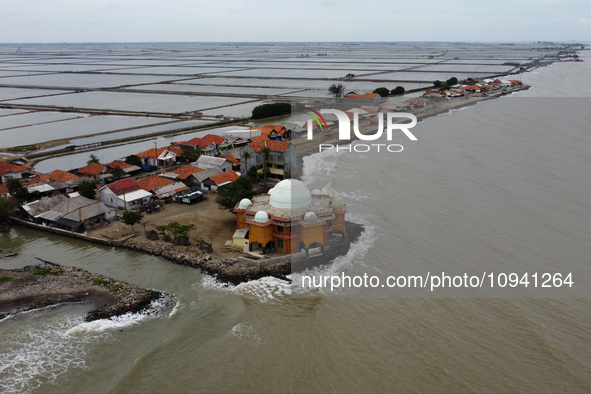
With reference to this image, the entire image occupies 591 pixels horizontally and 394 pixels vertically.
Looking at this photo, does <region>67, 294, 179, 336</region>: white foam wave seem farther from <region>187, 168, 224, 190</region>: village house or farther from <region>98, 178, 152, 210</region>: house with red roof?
<region>187, 168, 224, 190</region>: village house

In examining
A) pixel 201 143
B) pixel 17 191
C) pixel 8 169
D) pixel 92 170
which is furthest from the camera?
pixel 201 143

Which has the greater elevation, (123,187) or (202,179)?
(123,187)

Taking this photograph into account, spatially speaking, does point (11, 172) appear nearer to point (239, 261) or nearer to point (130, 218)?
point (130, 218)

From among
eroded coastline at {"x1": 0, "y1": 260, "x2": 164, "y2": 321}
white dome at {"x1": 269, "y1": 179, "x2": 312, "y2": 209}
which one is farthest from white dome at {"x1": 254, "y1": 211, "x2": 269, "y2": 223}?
eroded coastline at {"x1": 0, "y1": 260, "x2": 164, "y2": 321}

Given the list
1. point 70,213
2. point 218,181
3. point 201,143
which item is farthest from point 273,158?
point 70,213

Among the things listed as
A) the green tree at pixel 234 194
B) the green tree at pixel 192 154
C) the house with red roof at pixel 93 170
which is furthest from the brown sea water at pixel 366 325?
the green tree at pixel 192 154

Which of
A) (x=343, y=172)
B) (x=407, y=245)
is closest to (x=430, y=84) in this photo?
(x=343, y=172)
